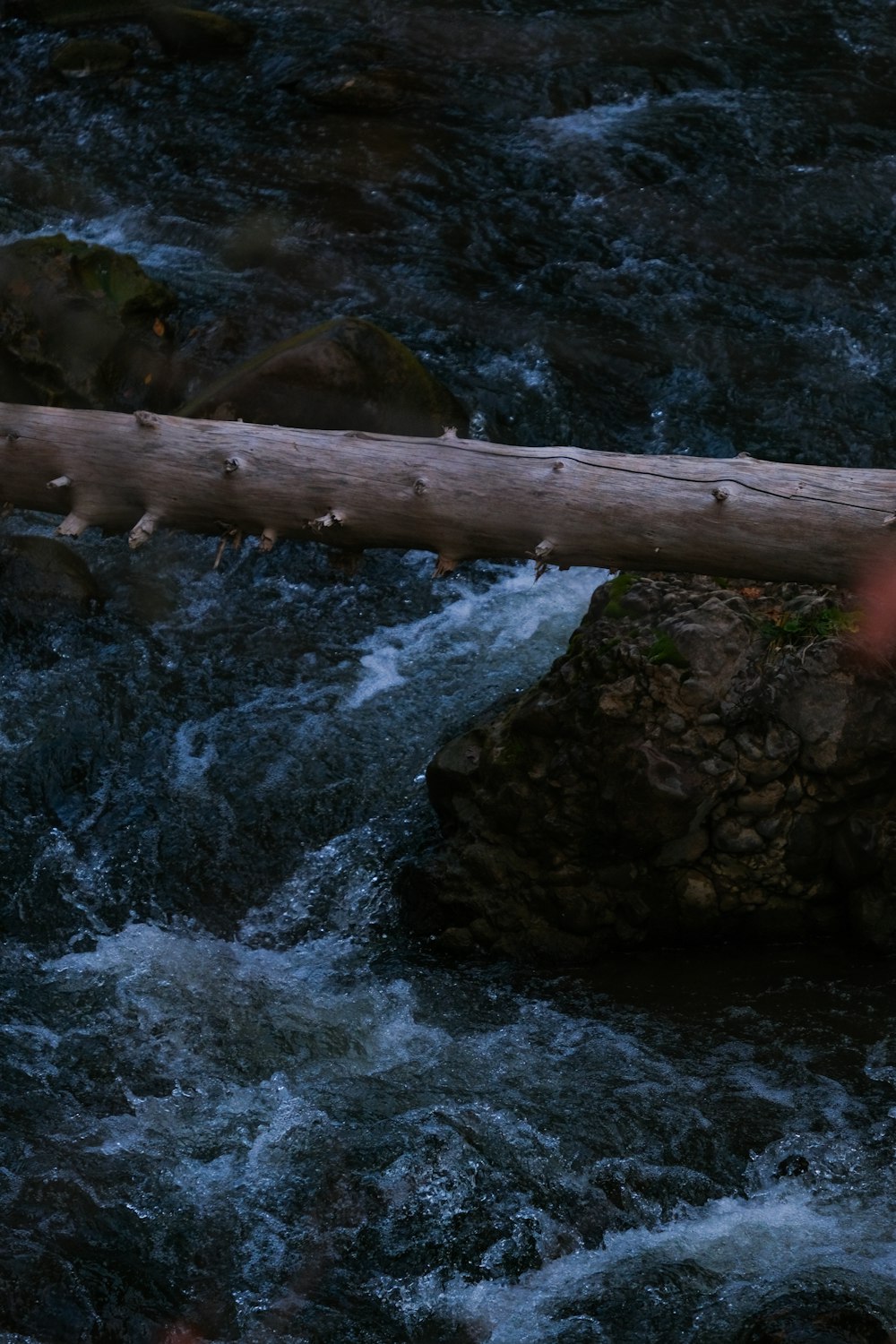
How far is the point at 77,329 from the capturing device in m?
9.37

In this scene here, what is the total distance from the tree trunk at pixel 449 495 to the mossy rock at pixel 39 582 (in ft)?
4.81

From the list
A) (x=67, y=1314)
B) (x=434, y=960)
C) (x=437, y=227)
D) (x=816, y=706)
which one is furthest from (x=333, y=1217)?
(x=437, y=227)

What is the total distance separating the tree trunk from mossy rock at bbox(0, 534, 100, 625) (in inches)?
57.8

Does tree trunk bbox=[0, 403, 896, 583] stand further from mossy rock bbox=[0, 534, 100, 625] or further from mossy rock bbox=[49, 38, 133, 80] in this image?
mossy rock bbox=[49, 38, 133, 80]

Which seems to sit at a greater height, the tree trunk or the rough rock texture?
the tree trunk

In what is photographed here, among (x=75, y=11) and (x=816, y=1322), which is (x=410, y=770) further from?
(x=75, y=11)

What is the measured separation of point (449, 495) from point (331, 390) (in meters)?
2.77

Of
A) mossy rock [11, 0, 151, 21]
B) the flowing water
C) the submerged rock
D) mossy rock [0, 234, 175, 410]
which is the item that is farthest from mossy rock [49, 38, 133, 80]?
the submerged rock

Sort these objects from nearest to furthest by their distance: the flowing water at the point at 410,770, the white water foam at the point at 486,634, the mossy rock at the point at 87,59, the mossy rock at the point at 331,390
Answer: the flowing water at the point at 410,770 → the white water foam at the point at 486,634 → the mossy rock at the point at 331,390 → the mossy rock at the point at 87,59

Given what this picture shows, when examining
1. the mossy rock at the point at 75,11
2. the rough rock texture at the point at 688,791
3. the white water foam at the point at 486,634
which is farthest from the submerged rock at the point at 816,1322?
the mossy rock at the point at 75,11

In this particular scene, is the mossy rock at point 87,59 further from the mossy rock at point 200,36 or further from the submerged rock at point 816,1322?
the submerged rock at point 816,1322

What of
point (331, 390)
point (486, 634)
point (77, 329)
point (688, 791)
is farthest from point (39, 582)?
point (688, 791)

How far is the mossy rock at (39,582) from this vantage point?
25.9 feet

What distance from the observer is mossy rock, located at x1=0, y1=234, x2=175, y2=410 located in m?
9.23
